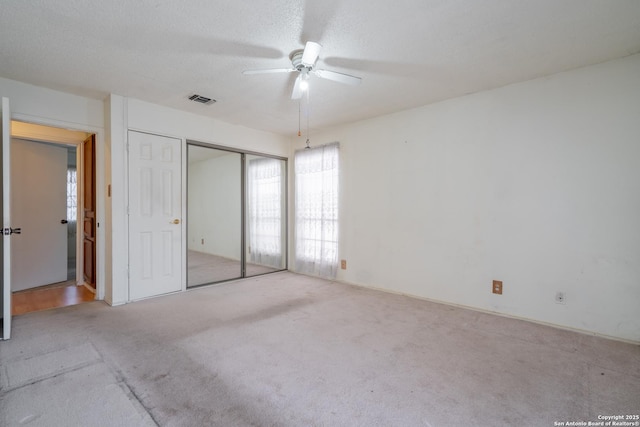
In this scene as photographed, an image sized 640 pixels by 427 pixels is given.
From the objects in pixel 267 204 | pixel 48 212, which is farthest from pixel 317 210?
pixel 48 212

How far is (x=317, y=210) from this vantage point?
4672 millimetres

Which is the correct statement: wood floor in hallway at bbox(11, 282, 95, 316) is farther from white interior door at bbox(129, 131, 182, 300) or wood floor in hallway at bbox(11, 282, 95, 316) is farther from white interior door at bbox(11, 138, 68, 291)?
white interior door at bbox(129, 131, 182, 300)

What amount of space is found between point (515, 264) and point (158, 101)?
4.26m

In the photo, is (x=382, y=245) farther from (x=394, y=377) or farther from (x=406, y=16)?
(x=406, y=16)

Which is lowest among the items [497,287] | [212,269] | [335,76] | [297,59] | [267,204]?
[212,269]

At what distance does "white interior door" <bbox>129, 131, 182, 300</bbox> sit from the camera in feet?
11.4

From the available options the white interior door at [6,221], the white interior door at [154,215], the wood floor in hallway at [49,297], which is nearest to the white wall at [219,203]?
the white interior door at [154,215]

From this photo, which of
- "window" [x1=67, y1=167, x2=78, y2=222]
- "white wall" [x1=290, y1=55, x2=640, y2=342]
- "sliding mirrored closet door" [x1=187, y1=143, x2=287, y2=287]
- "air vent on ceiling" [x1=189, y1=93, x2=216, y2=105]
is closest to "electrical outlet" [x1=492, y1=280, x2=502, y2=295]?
"white wall" [x1=290, y1=55, x2=640, y2=342]

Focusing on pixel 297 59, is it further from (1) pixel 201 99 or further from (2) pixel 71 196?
(2) pixel 71 196

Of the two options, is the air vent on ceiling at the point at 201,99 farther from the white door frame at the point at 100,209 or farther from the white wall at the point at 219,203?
the white wall at the point at 219,203

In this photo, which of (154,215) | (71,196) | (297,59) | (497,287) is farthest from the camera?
(71,196)

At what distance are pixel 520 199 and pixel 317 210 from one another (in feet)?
8.62

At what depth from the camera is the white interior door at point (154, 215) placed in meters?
3.48

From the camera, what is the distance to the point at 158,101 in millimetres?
3523
